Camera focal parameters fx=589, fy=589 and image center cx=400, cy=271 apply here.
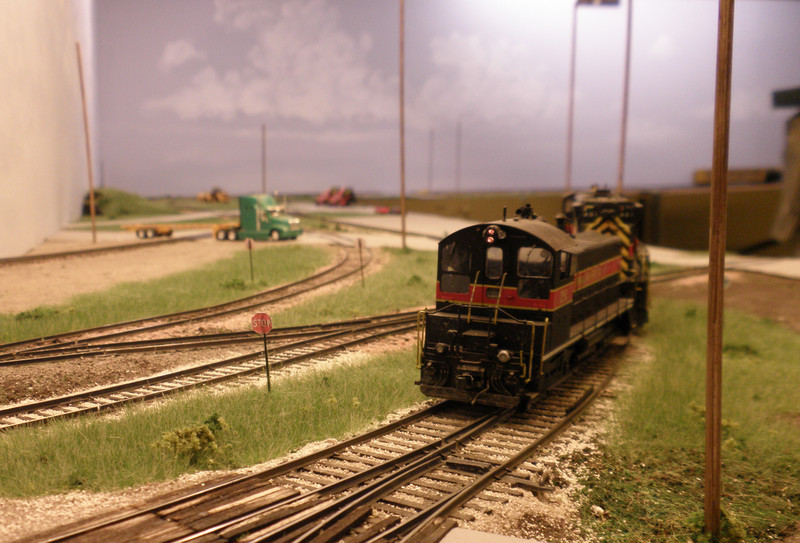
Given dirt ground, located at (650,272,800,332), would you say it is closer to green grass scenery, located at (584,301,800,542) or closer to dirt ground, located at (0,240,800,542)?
dirt ground, located at (0,240,800,542)

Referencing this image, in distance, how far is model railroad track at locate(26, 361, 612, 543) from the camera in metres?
6.83

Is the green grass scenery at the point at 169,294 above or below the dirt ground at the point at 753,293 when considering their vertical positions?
above

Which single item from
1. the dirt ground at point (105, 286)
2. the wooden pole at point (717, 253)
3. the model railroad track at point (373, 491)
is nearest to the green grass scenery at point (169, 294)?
the dirt ground at point (105, 286)

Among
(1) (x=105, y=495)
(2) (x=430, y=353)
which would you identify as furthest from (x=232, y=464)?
(2) (x=430, y=353)

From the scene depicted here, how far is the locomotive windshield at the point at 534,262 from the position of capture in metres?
10.8

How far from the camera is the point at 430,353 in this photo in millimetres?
11258

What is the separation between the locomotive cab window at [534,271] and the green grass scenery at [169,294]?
1253 centimetres

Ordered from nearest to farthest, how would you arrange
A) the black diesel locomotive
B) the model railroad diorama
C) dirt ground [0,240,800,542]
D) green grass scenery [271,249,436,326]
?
1. the model railroad diorama
2. dirt ground [0,240,800,542]
3. the black diesel locomotive
4. green grass scenery [271,249,436,326]

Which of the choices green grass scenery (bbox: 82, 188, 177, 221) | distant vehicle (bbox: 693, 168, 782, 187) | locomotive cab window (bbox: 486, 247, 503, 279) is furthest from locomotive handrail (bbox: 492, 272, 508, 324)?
green grass scenery (bbox: 82, 188, 177, 221)

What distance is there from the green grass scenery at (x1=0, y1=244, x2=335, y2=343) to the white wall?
720 centimetres

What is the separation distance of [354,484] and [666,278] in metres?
24.8

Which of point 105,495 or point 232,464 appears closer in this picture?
point 105,495

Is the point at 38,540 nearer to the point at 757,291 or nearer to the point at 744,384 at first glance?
the point at 744,384

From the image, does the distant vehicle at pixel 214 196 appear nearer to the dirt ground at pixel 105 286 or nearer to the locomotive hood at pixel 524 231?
the dirt ground at pixel 105 286
